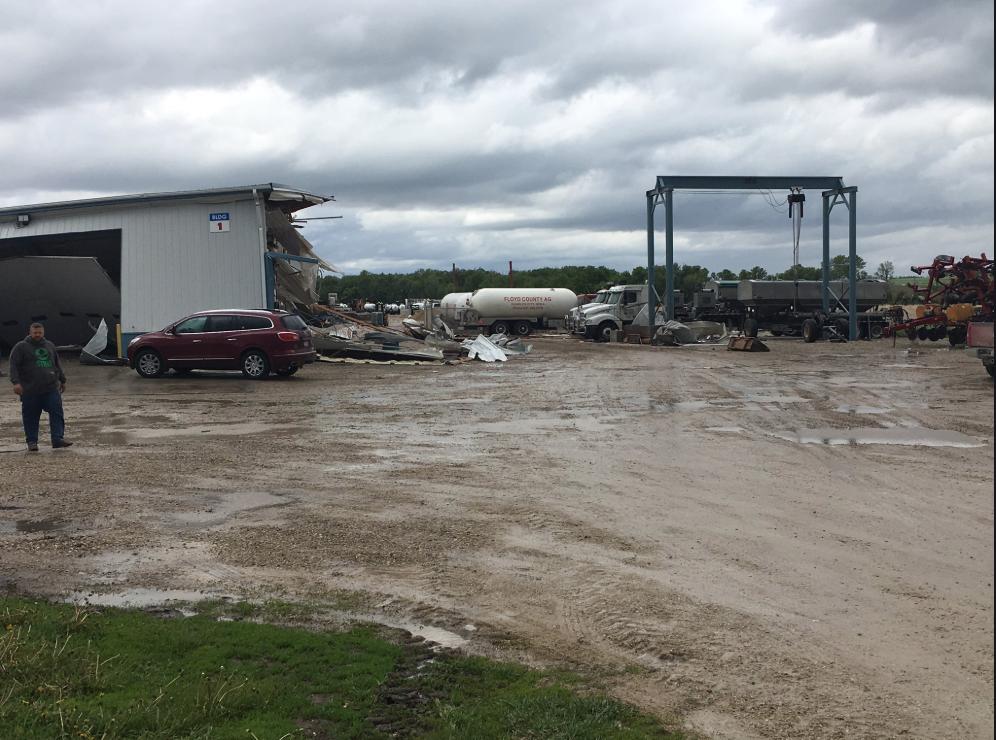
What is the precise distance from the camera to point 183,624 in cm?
580

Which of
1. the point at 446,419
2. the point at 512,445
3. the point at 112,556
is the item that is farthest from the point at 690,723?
the point at 446,419

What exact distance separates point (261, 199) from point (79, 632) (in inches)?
1009

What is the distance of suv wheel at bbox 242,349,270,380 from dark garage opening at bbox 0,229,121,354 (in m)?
9.63

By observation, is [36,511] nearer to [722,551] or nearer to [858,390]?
[722,551]

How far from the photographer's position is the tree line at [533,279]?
58656 mm

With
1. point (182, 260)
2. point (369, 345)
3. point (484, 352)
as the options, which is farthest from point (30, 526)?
point (182, 260)

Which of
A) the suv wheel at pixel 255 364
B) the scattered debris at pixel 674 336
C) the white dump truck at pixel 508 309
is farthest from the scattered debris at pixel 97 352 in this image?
the white dump truck at pixel 508 309

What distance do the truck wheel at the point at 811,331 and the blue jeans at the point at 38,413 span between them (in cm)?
3371

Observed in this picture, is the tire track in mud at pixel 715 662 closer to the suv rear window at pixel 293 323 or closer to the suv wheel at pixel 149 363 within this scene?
the suv rear window at pixel 293 323

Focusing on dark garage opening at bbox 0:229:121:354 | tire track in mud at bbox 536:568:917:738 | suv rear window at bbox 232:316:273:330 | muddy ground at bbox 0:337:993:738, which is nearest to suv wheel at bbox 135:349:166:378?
suv rear window at bbox 232:316:273:330

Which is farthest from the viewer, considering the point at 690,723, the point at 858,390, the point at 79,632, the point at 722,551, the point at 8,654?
the point at 858,390

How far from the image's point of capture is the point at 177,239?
101 feet

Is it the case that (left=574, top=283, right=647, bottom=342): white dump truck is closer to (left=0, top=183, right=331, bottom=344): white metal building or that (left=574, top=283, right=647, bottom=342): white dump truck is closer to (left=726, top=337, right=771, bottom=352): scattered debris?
(left=726, top=337, right=771, bottom=352): scattered debris

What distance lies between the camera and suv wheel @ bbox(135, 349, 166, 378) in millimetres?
24297
